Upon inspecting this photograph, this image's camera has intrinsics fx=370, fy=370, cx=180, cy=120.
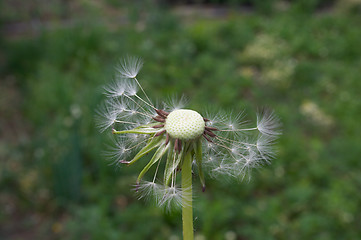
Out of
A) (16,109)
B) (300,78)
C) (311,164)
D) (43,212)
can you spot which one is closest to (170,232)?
(43,212)

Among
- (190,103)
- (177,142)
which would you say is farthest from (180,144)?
(190,103)

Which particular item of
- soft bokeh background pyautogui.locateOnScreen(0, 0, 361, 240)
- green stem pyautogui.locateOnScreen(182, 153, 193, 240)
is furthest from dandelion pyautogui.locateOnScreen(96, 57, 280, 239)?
soft bokeh background pyautogui.locateOnScreen(0, 0, 361, 240)

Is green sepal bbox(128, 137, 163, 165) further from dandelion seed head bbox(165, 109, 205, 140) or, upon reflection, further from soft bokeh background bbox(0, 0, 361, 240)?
soft bokeh background bbox(0, 0, 361, 240)

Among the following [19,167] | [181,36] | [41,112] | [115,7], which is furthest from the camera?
[115,7]

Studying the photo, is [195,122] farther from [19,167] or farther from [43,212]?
[19,167]

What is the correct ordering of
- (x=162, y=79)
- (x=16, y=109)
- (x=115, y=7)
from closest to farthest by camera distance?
(x=16, y=109), (x=162, y=79), (x=115, y=7)

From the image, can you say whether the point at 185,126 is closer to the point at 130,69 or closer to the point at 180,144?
the point at 180,144
